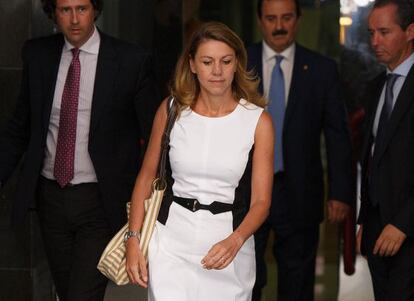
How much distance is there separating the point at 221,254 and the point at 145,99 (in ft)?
4.40

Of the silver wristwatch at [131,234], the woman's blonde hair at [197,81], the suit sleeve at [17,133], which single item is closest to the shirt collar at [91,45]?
the suit sleeve at [17,133]

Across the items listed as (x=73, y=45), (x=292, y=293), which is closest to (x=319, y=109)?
(x=292, y=293)

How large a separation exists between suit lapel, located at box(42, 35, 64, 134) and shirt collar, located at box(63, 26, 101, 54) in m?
0.06

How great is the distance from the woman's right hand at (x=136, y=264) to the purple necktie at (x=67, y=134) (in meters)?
0.86

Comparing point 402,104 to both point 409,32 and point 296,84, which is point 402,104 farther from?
point 296,84

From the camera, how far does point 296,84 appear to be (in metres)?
6.61

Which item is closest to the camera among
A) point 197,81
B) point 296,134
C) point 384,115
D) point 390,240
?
point 197,81

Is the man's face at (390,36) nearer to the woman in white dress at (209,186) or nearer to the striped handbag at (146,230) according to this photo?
the woman in white dress at (209,186)

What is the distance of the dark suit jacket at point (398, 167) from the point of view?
17.6 feet

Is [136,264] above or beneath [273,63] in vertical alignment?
beneath

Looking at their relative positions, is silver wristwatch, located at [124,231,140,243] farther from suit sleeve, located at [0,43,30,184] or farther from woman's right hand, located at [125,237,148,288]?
suit sleeve, located at [0,43,30,184]

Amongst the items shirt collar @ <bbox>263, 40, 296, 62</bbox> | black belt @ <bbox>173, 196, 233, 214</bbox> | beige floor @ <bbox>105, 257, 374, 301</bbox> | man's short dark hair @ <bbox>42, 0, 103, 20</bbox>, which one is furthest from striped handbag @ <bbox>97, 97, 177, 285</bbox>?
beige floor @ <bbox>105, 257, 374, 301</bbox>

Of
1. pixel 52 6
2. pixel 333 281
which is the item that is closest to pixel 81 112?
pixel 52 6

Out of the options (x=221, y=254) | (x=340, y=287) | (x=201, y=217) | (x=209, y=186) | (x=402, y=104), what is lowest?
(x=340, y=287)
